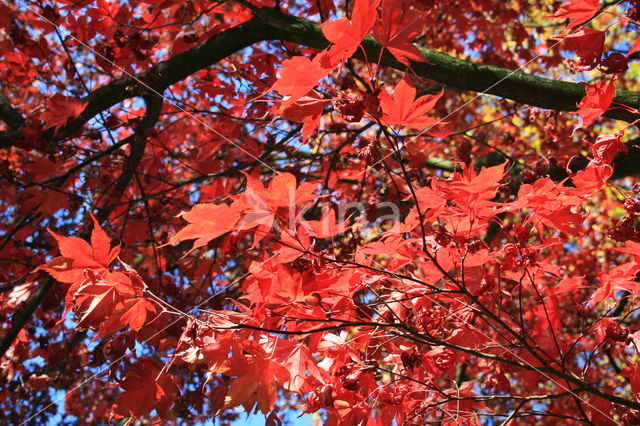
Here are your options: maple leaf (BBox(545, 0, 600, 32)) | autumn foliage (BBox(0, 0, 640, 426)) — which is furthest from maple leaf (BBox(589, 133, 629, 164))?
maple leaf (BBox(545, 0, 600, 32))

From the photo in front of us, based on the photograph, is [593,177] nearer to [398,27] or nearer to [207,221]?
[398,27]

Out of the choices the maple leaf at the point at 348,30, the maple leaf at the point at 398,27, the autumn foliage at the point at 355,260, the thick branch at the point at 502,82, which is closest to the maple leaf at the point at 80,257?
the autumn foliage at the point at 355,260

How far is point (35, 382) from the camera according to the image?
11.0 ft

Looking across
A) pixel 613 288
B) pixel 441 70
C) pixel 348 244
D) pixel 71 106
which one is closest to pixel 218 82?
pixel 71 106

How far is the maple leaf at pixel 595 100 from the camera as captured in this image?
69.9 inches

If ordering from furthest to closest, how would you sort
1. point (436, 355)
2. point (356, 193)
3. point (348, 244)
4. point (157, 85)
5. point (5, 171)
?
point (356, 193)
point (348, 244)
point (5, 171)
point (157, 85)
point (436, 355)

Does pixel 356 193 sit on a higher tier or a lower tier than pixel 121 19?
lower

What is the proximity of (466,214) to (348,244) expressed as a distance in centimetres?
167

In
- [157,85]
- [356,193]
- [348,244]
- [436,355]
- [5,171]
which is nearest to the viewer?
[436,355]

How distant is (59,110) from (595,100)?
2.59m

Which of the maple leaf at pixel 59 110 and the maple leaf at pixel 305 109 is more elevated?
the maple leaf at pixel 59 110

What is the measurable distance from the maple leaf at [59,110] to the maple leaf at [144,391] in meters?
1.55

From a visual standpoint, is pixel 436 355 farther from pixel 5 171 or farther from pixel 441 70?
pixel 5 171

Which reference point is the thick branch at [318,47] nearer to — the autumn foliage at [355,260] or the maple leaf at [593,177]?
the autumn foliage at [355,260]
